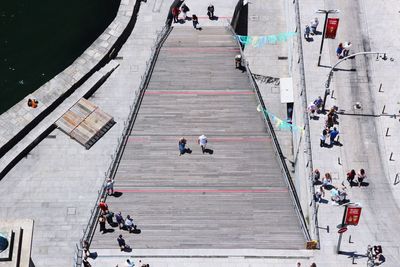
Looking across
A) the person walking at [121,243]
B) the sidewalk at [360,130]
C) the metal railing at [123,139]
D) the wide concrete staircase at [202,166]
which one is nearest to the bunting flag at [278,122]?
the wide concrete staircase at [202,166]

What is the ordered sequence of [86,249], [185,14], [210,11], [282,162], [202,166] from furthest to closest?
[185,14] → [210,11] → [202,166] → [282,162] → [86,249]

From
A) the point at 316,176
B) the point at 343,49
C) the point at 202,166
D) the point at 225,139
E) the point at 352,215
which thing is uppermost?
the point at 343,49

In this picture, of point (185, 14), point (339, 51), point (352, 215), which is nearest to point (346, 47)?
point (339, 51)

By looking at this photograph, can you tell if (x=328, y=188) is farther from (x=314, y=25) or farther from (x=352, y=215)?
(x=314, y=25)

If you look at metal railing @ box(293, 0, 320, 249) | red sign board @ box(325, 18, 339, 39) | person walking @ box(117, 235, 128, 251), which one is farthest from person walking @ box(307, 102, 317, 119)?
person walking @ box(117, 235, 128, 251)

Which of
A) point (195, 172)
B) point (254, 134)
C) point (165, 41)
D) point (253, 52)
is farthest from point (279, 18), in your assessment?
point (195, 172)

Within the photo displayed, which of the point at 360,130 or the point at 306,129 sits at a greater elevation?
the point at 306,129

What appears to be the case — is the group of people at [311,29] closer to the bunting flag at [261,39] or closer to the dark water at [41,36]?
the bunting flag at [261,39]

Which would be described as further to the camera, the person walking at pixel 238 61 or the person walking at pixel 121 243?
the person walking at pixel 238 61
